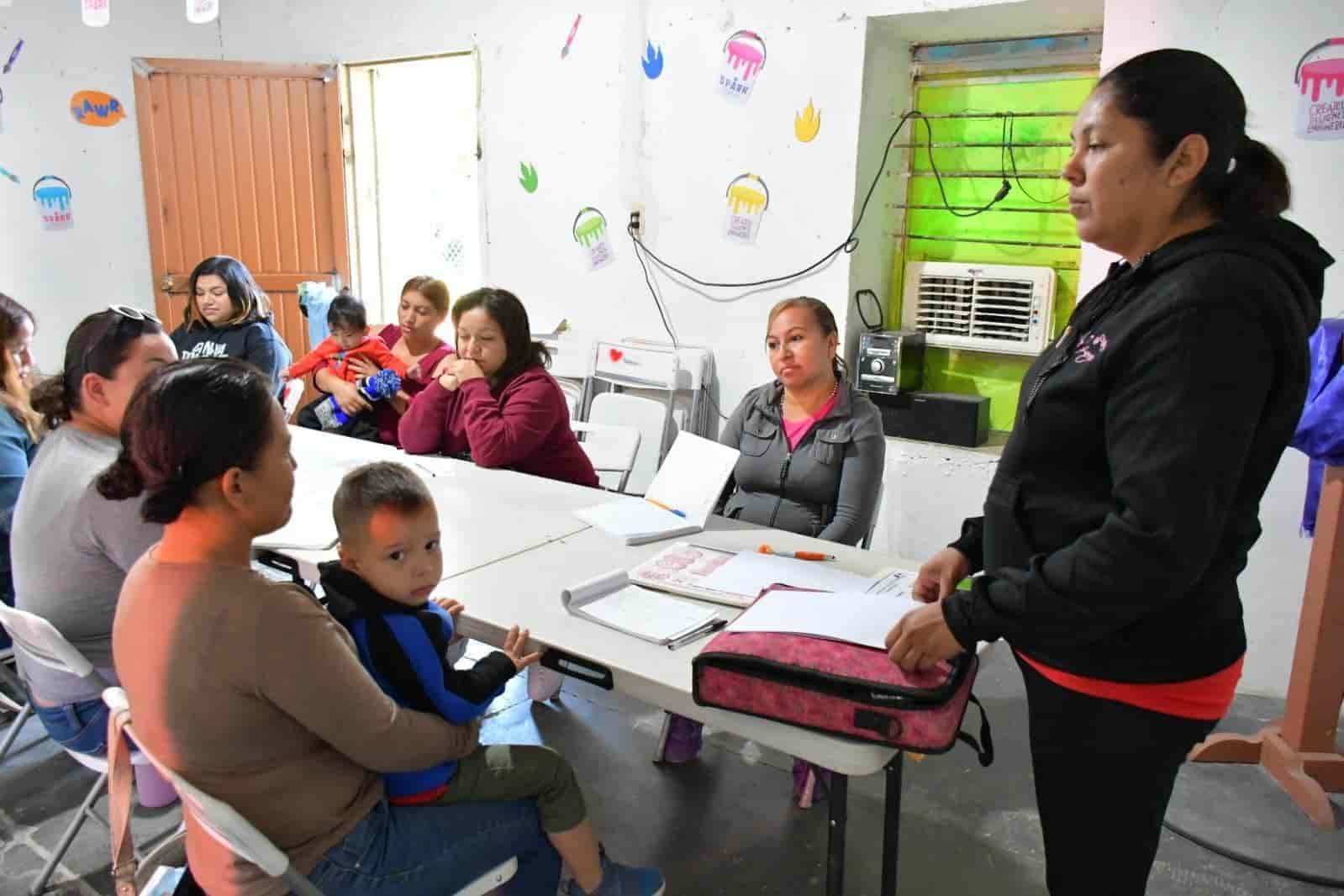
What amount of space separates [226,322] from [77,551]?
83.7 inches

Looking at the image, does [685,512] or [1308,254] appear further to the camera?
[685,512]

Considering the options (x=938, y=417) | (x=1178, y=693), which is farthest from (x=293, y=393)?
(x=1178, y=693)

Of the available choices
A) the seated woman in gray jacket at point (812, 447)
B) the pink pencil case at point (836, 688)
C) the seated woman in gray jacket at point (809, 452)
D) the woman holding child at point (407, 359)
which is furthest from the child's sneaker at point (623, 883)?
the woman holding child at point (407, 359)

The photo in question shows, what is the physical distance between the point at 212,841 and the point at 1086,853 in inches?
43.1

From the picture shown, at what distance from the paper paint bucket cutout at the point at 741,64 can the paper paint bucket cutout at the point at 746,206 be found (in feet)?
1.08

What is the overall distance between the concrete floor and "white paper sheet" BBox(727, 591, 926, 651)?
18.2 inches

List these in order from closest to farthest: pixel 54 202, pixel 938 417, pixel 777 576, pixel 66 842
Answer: pixel 777 576, pixel 66 842, pixel 938 417, pixel 54 202

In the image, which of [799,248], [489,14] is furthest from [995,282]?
[489,14]

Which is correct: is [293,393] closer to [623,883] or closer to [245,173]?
[245,173]

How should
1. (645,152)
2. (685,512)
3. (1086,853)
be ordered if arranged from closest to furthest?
1. (1086,853)
2. (685,512)
3. (645,152)

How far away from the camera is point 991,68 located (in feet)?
11.8

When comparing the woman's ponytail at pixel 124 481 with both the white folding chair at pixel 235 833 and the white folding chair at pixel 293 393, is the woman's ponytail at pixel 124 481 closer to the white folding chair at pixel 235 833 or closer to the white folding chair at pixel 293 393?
the white folding chair at pixel 235 833

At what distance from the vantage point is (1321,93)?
8.77 ft

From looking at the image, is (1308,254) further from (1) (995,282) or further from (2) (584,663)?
(1) (995,282)
